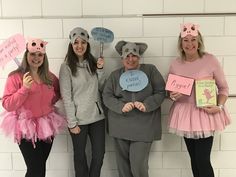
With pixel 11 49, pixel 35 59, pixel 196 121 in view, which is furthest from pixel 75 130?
pixel 196 121

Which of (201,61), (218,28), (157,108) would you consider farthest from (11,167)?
(218,28)

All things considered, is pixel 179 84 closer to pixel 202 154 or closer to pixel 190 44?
pixel 190 44

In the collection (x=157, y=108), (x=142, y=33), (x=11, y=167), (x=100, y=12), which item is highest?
(x=100, y=12)

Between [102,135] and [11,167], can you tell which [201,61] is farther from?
[11,167]

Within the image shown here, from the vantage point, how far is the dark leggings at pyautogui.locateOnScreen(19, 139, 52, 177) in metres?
1.99

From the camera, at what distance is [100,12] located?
229cm

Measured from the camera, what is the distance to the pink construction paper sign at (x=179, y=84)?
2.02 m

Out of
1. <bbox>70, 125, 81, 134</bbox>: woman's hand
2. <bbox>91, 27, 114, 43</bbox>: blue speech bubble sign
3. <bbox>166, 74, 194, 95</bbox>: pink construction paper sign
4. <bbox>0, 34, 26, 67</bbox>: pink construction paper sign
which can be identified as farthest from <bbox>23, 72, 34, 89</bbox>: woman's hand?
<bbox>166, 74, 194, 95</bbox>: pink construction paper sign

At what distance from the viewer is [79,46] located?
2.08 metres

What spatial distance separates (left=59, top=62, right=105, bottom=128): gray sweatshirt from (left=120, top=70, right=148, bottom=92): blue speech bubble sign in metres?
0.20

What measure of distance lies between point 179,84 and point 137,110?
31 centimetres

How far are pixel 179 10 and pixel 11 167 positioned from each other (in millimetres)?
1676

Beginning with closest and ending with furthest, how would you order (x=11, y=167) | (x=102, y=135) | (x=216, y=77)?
1. (x=216, y=77)
2. (x=102, y=135)
3. (x=11, y=167)

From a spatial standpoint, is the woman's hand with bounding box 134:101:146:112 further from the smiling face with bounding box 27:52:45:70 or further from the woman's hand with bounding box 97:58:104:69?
the smiling face with bounding box 27:52:45:70
